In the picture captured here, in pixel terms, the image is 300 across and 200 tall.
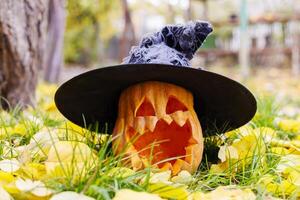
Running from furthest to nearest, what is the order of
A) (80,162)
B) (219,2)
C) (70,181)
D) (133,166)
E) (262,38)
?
(219,2) < (262,38) < (133,166) < (80,162) < (70,181)

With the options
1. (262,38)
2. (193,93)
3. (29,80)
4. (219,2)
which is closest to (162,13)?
(219,2)

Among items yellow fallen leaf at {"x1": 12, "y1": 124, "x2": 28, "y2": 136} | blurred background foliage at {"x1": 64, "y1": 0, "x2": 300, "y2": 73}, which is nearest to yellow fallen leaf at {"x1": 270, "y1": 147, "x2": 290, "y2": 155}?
yellow fallen leaf at {"x1": 12, "y1": 124, "x2": 28, "y2": 136}

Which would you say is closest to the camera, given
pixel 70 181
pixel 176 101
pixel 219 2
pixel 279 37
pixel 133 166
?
pixel 70 181

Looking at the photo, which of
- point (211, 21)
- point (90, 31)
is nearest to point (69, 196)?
point (211, 21)

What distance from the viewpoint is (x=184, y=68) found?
126 centimetres

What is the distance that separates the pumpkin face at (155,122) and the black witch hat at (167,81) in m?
0.03

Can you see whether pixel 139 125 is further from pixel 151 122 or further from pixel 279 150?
pixel 279 150

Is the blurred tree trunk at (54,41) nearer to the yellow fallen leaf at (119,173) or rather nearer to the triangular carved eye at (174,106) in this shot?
the triangular carved eye at (174,106)

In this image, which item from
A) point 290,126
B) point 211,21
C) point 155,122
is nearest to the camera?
point 155,122

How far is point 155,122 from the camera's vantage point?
4.32 ft

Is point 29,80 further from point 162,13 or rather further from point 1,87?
point 162,13

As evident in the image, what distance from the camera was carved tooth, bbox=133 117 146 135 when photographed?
1.32m

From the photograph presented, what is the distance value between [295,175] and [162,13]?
16944 millimetres

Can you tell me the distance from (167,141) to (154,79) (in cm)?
23
